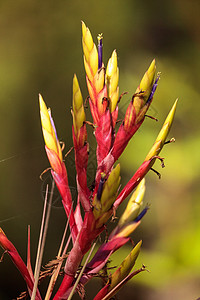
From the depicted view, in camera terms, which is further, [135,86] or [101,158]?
[135,86]

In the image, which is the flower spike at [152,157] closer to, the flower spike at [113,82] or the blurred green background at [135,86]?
the flower spike at [113,82]

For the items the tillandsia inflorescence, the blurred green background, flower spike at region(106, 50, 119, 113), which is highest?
flower spike at region(106, 50, 119, 113)

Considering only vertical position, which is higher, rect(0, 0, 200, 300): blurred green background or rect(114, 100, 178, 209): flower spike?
rect(114, 100, 178, 209): flower spike

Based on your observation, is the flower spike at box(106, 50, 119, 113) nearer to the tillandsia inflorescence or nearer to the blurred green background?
the tillandsia inflorescence

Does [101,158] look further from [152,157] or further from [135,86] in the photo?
[135,86]

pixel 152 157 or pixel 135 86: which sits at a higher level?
pixel 152 157

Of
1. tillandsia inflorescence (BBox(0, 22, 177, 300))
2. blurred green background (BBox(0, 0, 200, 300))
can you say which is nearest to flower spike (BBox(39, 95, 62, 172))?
tillandsia inflorescence (BBox(0, 22, 177, 300))

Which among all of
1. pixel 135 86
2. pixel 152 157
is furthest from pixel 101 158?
pixel 135 86

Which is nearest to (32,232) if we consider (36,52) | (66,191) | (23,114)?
(23,114)
